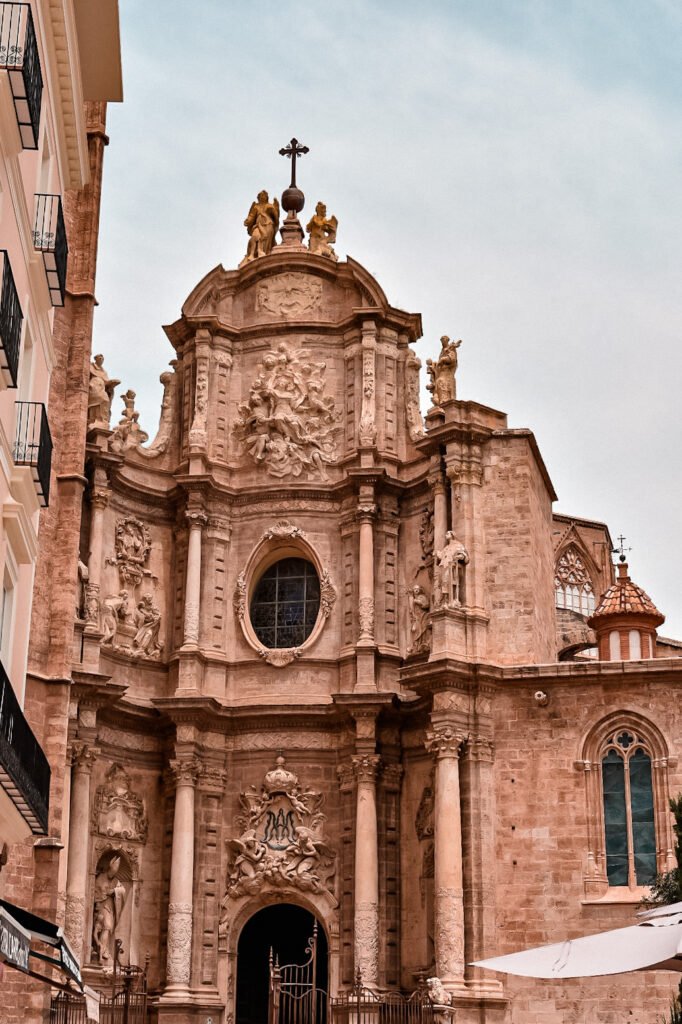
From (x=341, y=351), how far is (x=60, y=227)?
15.4 m

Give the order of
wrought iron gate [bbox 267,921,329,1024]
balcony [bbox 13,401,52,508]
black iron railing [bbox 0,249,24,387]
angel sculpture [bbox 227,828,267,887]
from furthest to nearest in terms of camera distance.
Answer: angel sculpture [bbox 227,828,267,887], wrought iron gate [bbox 267,921,329,1024], balcony [bbox 13,401,52,508], black iron railing [bbox 0,249,24,387]

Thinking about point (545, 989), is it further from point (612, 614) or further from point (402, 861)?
point (612, 614)

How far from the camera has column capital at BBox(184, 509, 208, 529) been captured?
1203 inches

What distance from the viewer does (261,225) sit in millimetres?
33281

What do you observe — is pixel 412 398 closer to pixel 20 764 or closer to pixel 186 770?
pixel 186 770

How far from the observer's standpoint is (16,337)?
47.8 feet

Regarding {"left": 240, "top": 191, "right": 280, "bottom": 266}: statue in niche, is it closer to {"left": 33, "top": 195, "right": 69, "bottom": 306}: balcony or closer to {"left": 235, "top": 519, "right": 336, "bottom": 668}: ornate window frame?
{"left": 235, "top": 519, "right": 336, "bottom": 668}: ornate window frame

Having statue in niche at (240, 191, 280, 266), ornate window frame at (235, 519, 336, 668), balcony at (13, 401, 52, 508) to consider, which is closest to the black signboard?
balcony at (13, 401, 52, 508)

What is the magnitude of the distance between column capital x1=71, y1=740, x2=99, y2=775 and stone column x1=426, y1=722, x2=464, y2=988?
597 centimetres

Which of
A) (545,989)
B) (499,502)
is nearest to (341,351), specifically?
(499,502)

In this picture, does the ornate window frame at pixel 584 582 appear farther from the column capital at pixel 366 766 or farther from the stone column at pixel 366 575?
the column capital at pixel 366 766

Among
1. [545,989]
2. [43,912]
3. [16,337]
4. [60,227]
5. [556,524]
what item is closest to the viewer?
[16,337]

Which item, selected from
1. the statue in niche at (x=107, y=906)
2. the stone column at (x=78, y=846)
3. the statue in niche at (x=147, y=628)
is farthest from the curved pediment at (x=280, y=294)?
the statue in niche at (x=107, y=906)

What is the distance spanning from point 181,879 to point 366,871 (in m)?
3.35
